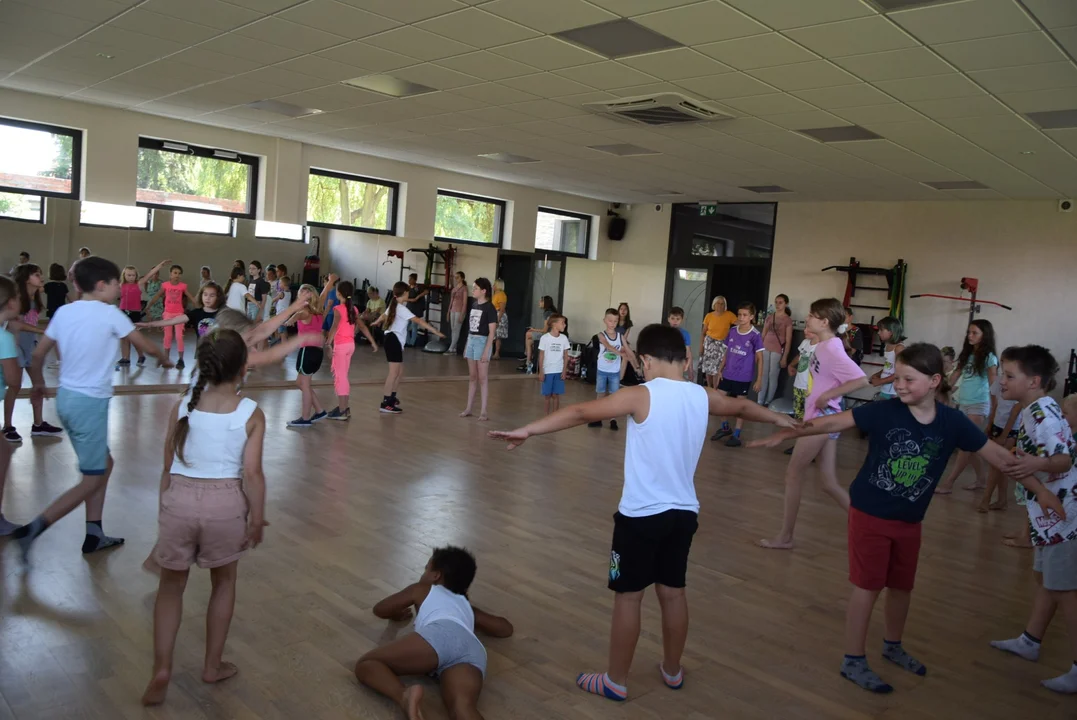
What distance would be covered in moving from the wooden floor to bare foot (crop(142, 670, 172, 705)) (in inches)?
2.0

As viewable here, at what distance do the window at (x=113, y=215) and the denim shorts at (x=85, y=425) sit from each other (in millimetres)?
6570

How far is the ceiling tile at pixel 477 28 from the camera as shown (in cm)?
502

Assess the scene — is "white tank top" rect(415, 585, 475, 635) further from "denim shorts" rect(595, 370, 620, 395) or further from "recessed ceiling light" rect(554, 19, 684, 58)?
"denim shorts" rect(595, 370, 620, 395)

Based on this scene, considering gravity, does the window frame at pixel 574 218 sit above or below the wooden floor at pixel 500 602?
above

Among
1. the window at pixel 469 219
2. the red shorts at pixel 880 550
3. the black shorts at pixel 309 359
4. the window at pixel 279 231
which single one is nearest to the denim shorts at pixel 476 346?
the black shorts at pixel 309 359

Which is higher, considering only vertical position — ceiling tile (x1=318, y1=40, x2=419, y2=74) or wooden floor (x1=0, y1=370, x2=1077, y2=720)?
ceiling tile (x1=318, y1=40, x2=419, y2=74)

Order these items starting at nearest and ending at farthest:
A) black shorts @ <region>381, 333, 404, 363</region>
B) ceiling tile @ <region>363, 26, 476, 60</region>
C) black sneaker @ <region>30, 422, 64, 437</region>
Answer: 1. ceiling tile @ <region>363, 26, 476, 60</region>
2. black sneaker @ <region>30, 422, 64, 437</region>
3. black shorts @ <region>381, 333, 404, 363</region>

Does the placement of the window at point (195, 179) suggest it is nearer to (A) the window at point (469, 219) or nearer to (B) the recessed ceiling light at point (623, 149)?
(A) the window at point (469, 219)

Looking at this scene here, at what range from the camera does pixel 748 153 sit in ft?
28.6

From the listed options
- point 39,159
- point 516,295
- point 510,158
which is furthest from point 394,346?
point 516,295

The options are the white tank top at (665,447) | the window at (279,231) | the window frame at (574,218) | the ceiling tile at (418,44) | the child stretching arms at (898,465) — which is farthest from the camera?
the window frame at (574,218)

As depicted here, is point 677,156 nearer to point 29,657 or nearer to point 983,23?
point 983,23

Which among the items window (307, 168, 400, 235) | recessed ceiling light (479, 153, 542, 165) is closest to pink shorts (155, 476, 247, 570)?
recessed ceiling light (479, 153, 542, 165)

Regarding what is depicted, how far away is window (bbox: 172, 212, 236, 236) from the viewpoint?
10281mm
